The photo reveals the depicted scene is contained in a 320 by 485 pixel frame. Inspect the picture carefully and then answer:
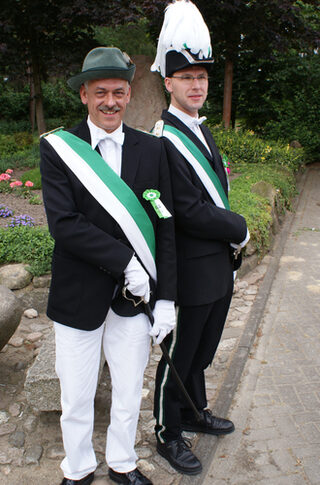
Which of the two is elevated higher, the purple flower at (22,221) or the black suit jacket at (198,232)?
the black suit jacket at (198,232)

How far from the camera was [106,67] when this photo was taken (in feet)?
6.85

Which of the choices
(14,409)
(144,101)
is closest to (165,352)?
(14,409)

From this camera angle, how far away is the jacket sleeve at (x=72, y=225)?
206cm

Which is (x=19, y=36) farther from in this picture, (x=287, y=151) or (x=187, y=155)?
(x=187, y=155)

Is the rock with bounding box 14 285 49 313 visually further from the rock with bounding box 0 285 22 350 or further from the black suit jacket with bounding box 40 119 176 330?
the black suit jacket with bounding box 40 119 176 330

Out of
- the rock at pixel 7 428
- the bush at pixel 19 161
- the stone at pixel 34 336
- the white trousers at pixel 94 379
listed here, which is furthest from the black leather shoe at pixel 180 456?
the bush at pixel 19 161

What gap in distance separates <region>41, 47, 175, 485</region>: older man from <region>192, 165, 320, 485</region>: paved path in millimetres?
836

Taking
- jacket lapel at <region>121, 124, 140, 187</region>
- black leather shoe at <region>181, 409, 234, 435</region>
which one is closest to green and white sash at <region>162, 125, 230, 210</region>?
jacket lapel at <region>121, 124, 140, 187</region>

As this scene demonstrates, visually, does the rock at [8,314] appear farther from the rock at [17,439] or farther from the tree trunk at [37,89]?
the tree trunk at [37,89]

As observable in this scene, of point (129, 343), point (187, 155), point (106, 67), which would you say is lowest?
point (129, 343)

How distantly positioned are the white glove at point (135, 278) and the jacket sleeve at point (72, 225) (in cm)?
4

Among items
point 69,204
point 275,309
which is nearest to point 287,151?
point 275,309

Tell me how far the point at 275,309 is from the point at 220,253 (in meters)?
2.55

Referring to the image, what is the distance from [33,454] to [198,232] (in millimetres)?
1580
